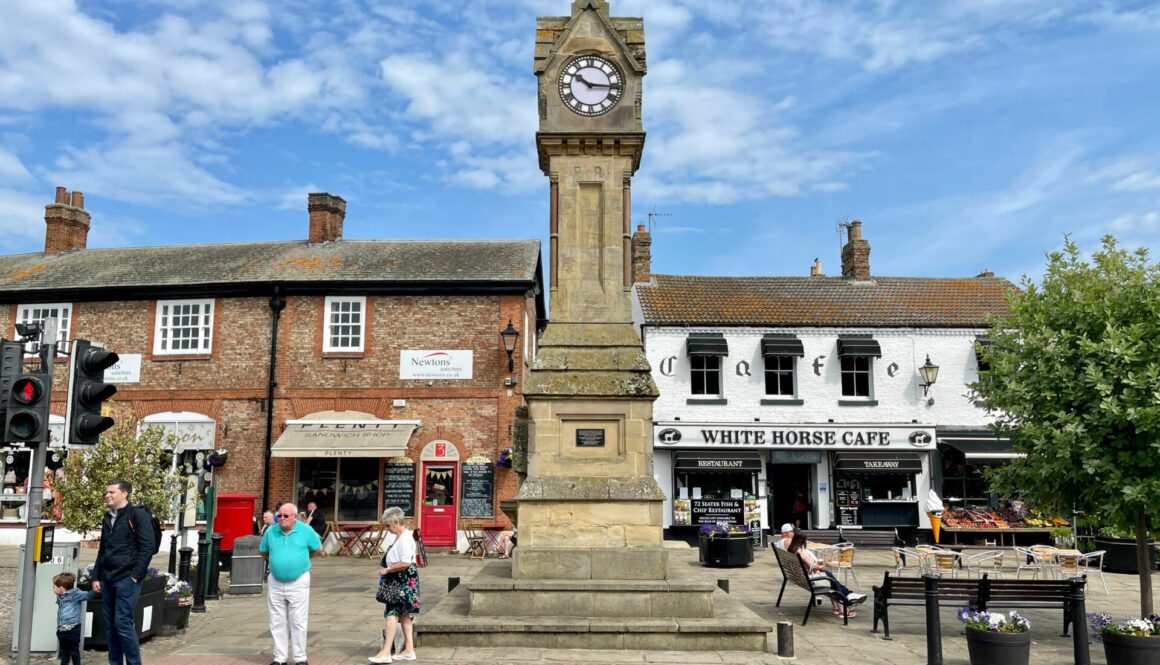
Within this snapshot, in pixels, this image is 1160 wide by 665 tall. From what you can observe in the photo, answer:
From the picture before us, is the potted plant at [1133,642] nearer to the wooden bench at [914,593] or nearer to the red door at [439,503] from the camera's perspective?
the wooden bench at [914,593]

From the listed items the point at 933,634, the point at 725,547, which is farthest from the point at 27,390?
the point at 725,547

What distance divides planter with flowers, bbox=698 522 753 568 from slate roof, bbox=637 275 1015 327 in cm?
737

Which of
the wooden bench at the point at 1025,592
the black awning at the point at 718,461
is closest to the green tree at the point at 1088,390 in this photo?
the wooden bench at the point at 1025,592

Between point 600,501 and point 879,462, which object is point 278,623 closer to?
point 600,501

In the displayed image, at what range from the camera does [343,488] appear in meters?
20.8

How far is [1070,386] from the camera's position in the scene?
10.3m

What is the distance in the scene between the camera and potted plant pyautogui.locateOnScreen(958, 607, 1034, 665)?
8.46 m

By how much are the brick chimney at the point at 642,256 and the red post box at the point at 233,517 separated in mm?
13303

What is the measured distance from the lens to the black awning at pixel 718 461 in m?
22.8

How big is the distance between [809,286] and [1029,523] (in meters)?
9.04

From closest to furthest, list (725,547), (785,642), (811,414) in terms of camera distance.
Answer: (785,642), (725,547), (811,414)

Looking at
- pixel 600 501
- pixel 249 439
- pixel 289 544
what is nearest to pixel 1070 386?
pixel 600 501

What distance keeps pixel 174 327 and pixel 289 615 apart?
54.2 feet

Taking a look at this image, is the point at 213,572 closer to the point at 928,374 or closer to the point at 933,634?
the point at 933,634
